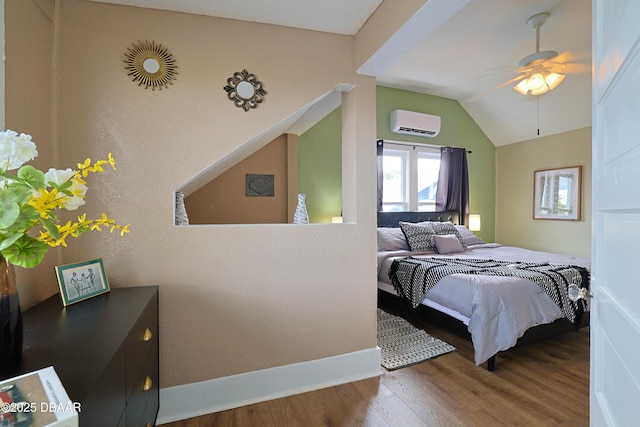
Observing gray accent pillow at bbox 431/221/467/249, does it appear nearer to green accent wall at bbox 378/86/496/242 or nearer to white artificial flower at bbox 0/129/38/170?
green accent wall at bbox 378/86/496/242

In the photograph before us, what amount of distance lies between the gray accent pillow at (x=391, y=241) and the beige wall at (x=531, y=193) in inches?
92.9

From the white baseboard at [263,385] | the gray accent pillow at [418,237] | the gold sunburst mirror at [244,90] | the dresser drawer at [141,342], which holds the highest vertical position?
the gold sunburst mirror at [244,90]

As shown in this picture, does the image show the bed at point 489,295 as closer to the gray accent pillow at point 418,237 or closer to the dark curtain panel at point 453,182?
the gray accent pillow at point 418,237

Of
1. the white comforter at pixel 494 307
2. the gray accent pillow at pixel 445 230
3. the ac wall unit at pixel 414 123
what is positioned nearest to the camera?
the white comforter at pixel 494 307

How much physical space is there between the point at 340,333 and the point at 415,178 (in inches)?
129

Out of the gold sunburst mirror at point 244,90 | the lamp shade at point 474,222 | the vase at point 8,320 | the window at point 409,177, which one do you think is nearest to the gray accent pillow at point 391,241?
the window at point 409,177

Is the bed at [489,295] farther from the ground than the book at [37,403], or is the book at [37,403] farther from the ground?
the book at [37,403]

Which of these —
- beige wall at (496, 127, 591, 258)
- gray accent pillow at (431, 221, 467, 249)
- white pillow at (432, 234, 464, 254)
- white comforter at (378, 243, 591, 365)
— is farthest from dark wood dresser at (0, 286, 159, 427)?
beige wall at (496, 127, 591, 258)

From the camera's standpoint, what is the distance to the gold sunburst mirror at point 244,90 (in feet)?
5.89

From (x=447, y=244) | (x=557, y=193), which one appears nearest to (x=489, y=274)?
(x=447, y=244)

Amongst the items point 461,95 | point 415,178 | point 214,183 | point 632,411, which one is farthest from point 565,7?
point 214,183

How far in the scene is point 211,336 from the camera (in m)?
1.77

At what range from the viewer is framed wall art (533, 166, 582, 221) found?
4.15 metres

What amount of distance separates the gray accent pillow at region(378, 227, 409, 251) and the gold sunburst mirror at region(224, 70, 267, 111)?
99.4 inches
